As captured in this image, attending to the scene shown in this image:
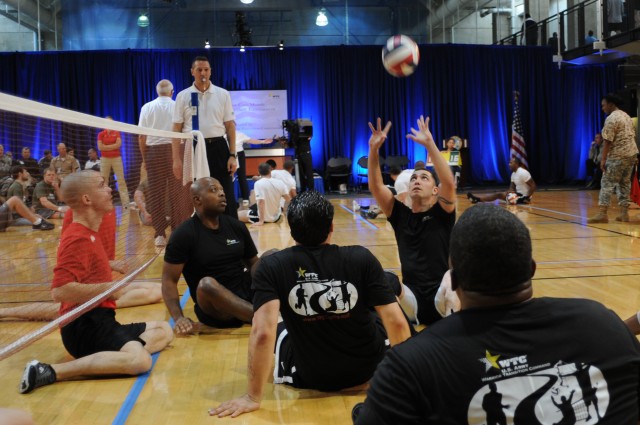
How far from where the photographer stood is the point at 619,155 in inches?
372

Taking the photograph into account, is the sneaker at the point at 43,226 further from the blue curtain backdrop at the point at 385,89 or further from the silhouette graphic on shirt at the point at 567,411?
the silhouette graphic on shirt at the point at 567,411

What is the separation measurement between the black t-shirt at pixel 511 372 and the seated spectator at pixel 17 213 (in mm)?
10000

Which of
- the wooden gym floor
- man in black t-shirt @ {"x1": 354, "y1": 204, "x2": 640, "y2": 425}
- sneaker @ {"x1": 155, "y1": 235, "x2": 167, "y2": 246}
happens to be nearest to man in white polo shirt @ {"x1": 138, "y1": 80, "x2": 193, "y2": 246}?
sneaker @ {"x1": 155, "y1": 235, "x2": 167, "y2": 246}

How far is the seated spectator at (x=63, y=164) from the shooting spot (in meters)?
7.42

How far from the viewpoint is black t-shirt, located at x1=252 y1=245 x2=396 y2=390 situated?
293cm

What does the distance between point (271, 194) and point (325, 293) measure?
8.32 m

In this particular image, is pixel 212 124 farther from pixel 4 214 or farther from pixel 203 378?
pixel 4 214

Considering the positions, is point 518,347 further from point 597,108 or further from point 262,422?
point 597,108

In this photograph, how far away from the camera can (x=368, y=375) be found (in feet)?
10.6

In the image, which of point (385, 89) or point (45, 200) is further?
point (385, 89)

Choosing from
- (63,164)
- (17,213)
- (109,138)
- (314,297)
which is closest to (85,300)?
(314,297)

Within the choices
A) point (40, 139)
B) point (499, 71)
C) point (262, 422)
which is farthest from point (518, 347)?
point (499, 71)

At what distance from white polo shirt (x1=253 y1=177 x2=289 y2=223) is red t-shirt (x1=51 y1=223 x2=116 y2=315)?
7.16 metres

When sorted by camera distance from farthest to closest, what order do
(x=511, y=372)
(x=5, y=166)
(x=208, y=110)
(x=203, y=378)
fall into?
(x=5, y=166) < (x=208, y=110) < (x=203, y=378) < (x=511, y=372)
